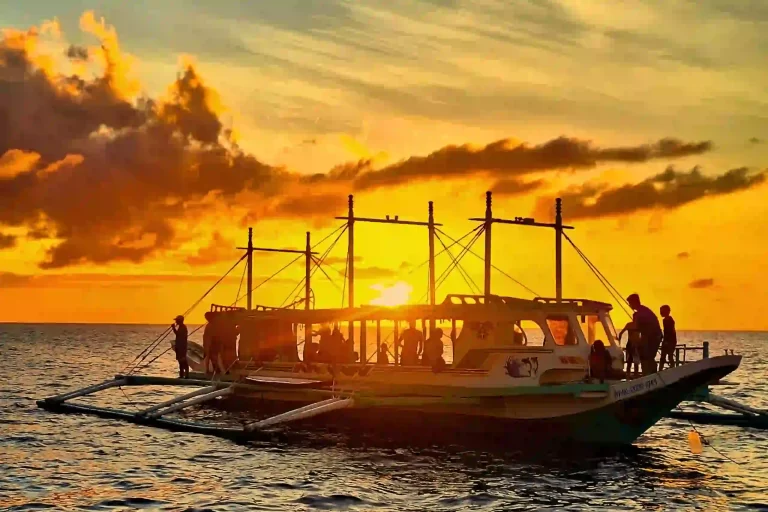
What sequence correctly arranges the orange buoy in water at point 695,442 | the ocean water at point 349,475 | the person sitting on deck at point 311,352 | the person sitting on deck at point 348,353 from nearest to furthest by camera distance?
the ocean water at point 349,475, the orange buoy in water at point 695,442, the person sitting on deck at point 348,353, the person sitting on deck at point 311,352

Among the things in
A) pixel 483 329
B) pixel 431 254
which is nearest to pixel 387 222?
pixel 431 254

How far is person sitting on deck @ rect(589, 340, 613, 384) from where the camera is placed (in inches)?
1113

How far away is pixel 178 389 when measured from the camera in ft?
211

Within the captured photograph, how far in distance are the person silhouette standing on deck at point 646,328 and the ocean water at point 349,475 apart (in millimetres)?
3300

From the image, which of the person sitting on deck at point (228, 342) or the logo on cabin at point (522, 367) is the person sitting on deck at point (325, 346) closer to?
the person sitting on deck at point (228, 342)

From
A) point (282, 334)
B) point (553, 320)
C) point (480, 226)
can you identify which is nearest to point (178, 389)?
point (282, 334)

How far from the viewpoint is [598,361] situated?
92.9ft

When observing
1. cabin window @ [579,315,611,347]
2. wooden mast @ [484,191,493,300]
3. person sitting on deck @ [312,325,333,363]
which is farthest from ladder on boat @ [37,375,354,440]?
wooden mast @ [484,191,493,300]

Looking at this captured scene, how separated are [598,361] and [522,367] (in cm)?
236

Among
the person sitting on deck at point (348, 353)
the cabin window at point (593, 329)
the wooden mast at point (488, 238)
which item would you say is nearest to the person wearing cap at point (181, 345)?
the person sitting on deck at point (348, 353)

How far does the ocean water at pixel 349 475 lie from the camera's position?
→ 22328mm

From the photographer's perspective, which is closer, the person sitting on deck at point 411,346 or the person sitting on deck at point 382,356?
the person sitting on deck at point 411,346

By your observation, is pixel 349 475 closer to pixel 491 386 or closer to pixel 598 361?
pixel 491 386

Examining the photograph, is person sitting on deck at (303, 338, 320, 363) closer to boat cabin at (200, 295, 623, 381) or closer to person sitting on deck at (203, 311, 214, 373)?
boat cabin at (200, 295, 623, 381)
